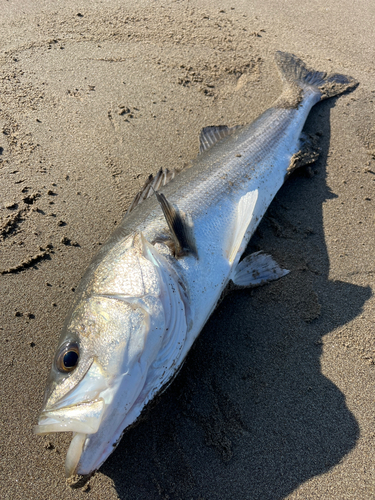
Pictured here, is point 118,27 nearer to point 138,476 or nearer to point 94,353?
point 94,353

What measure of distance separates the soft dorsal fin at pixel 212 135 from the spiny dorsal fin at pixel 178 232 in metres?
1.53

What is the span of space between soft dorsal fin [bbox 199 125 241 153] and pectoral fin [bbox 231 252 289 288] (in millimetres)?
1543

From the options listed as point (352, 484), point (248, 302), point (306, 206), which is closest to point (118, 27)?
point (306, 206)

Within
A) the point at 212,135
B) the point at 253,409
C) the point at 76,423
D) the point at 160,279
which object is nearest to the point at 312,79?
→ the point at 212,135

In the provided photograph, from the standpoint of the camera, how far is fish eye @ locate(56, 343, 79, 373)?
74.7 inches

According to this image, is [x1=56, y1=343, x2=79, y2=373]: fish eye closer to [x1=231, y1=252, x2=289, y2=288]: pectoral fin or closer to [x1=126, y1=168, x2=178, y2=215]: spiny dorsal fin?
[x1=231, y1=252, x2=289, y2=288]: pectoral fin

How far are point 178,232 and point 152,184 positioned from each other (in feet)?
3.39

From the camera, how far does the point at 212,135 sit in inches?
153

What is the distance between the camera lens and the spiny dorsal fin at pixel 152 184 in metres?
3.24

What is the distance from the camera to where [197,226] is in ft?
9.05

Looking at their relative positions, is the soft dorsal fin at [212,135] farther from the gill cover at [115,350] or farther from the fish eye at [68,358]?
the fish eye at [68,358]

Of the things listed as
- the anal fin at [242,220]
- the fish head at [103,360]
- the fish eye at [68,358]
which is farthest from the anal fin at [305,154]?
the fish eye at [68,358]

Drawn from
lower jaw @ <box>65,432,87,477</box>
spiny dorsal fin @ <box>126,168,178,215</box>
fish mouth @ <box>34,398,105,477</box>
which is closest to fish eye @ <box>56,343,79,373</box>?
fish mouth @ <box>34,398,105,477</box>

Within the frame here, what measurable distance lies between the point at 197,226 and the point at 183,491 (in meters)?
1.84
